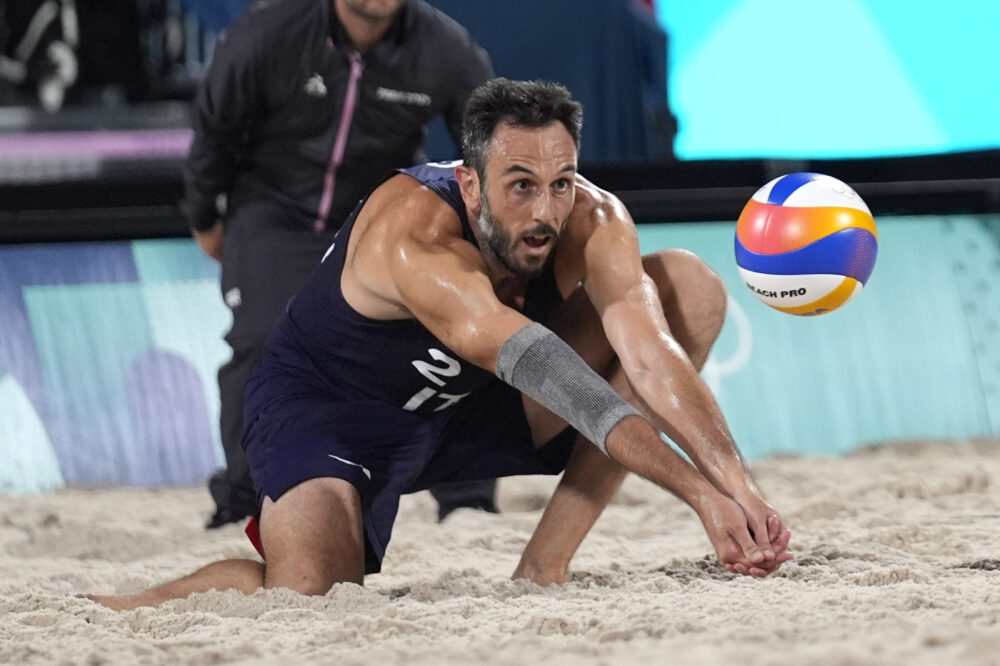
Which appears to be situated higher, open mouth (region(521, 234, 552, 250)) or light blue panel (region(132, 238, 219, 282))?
open mouth (region(521, 234, 552, 250))

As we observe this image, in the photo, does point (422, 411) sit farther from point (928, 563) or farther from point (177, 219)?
point (177, 219)

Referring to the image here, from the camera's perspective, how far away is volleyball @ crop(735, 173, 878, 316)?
313 cm

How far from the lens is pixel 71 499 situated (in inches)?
181

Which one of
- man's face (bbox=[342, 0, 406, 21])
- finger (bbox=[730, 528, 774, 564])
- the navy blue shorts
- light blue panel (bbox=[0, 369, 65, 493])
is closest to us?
finger (bbox=[730, 528, 774, 564])

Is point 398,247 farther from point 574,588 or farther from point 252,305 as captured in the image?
point 252,305

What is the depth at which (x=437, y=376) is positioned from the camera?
3.09m

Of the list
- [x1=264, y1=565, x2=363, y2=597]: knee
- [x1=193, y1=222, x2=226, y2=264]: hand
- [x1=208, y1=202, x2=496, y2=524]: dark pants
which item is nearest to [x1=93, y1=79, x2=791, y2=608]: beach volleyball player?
[x1=264, y1=565, x2=363, y2=597]: knee

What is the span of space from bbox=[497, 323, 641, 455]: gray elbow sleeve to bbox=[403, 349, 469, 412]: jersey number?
447 millimetres

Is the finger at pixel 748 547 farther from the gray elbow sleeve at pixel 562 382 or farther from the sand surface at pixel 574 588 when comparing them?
the gray elbow sleeve at pixel 562 382

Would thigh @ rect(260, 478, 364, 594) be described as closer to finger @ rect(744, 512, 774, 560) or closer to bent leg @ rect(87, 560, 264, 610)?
bent leg @ rect(87, 560, 264, 610)

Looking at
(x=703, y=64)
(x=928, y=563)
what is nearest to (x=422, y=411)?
(x=928, y=563)

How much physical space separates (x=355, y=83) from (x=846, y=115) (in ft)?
7.66

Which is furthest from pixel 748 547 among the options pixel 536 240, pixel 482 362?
pixel 536 240

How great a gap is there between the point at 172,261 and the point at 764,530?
10.7 feet
